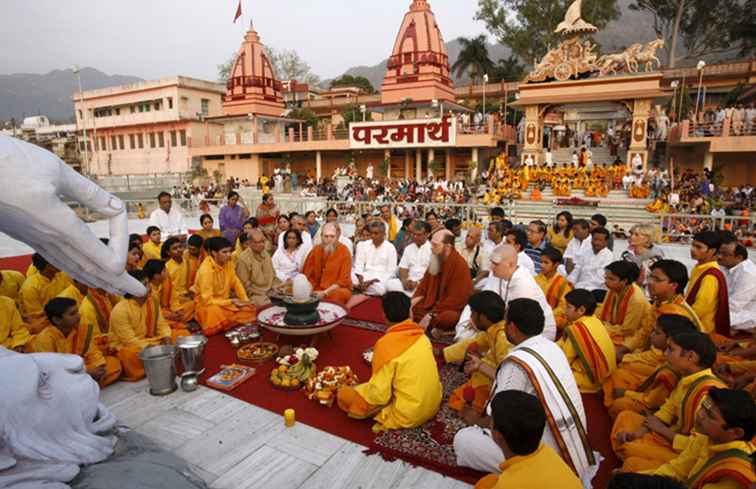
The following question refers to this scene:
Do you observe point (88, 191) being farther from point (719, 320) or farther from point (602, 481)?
point (719, 320)

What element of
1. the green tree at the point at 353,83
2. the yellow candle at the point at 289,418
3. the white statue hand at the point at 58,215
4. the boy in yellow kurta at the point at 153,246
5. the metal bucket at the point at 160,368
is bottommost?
the yellow candle at the point at 289,418

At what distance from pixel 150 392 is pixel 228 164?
27.7m

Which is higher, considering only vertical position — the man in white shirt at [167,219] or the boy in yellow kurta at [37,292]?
the man in white shirt at [167,219]

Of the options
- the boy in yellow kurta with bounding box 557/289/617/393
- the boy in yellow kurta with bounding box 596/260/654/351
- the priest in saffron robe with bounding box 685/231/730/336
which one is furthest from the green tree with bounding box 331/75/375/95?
the boy in yellow kurta with bounding box 557/289/617/393

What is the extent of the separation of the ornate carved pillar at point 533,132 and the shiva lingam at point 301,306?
17.7 metres

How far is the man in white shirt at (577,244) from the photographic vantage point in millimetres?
6465

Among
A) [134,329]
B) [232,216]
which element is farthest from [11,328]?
[232,216]

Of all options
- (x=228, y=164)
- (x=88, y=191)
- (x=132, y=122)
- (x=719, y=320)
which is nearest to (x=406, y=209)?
(x=719, y=320)

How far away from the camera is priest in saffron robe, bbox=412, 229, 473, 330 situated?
17.6 ft

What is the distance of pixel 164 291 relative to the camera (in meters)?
5.54

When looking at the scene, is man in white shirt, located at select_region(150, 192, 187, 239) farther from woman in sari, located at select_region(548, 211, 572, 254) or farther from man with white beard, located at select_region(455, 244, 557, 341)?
woman in sari, located at select_region(548, 211, 572, 254)

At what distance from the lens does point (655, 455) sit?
271cm

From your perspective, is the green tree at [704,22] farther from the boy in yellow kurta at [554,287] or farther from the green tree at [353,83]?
the boy in yellow kurta at [554,287]

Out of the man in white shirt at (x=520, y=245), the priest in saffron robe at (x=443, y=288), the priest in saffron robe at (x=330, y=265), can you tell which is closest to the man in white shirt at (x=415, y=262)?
the priest in saffron robe at (x=330, y=265)
